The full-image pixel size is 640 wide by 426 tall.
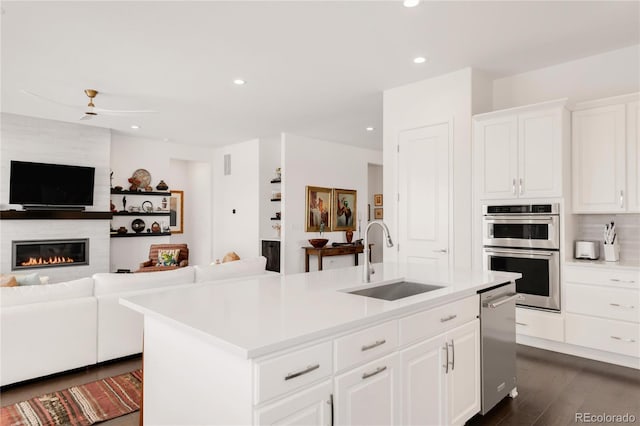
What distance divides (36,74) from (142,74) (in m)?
1.12

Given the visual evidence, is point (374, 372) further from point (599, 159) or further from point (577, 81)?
point (577, 81)

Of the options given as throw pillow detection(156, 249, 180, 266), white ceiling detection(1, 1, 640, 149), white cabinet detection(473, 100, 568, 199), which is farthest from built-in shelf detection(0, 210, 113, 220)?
white cabinet detection(473, 100, 568, 199)

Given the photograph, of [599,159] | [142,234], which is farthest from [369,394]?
[142,234]

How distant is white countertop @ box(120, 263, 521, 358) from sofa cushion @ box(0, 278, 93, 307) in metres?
1.60

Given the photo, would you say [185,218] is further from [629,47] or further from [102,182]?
[629,47]

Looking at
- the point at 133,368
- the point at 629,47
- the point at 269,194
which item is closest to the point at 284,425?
the point at 133,368

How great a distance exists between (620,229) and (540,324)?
1159 millimetres

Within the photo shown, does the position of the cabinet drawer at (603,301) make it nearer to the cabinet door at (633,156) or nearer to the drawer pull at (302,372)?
the cabinet door at (633,156)

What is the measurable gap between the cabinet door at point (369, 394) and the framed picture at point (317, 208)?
577 centimetres

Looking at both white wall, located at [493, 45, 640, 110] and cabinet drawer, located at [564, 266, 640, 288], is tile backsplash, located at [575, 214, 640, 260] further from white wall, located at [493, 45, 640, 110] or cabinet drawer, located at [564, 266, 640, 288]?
white wall, located at [493, 45, 640, 110]

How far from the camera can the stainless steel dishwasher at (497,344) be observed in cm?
236

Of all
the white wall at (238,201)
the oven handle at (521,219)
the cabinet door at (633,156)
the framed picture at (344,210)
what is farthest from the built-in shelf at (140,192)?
the cabinet door at (633,156)

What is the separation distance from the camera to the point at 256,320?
4.98 ft

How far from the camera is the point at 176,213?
886cm
